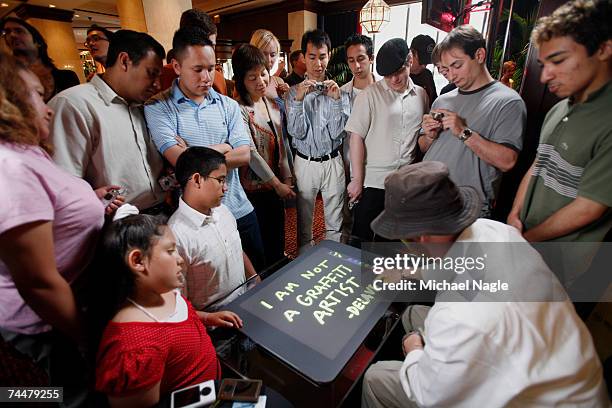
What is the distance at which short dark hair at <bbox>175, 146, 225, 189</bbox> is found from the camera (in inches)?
56.1

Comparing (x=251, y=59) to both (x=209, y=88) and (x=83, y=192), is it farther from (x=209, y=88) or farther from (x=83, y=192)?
(x=83, y=192)

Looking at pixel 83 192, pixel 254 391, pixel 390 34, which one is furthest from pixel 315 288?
pixel 390 34

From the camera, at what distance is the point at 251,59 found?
2188 millimetres

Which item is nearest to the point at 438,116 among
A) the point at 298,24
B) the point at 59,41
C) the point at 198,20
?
the point at 198,20

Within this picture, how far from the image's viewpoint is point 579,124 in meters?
1.25

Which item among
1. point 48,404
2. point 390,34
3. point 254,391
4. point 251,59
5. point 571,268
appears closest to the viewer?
point 254,391

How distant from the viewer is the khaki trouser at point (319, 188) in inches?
100.0

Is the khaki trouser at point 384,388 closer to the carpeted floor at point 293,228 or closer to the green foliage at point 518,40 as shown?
the carpeted floor at point 293,228

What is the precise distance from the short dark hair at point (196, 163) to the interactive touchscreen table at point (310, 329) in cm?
62

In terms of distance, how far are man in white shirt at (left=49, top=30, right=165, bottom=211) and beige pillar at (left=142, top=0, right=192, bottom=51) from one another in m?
2.89

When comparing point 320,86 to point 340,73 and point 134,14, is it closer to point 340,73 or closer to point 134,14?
point 134,14

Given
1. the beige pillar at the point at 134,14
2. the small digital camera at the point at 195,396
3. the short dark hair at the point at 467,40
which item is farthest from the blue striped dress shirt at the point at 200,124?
the beige pillar at the point at 134,14

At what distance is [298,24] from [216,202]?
7.70 m

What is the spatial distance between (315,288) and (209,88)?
1.30 meters
